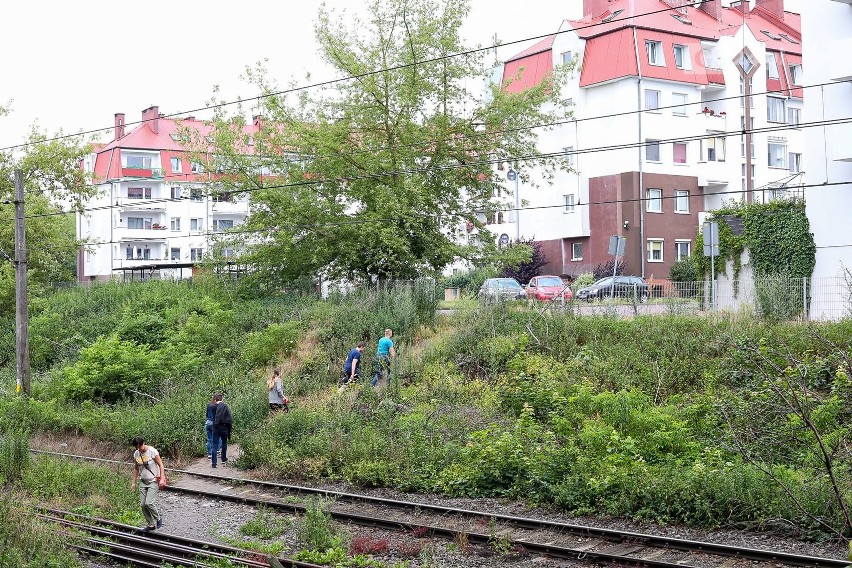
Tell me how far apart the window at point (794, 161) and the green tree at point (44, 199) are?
4121cm

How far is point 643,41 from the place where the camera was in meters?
52.3

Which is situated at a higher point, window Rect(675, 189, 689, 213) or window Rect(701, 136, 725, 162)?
window Rect(701, 136, 725, 162)

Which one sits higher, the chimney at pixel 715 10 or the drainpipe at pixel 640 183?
the chimney at pixel 715 10

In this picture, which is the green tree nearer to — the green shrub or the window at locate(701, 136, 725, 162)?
the green shrub

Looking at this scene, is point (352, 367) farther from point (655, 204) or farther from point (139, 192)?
point (139, 192)

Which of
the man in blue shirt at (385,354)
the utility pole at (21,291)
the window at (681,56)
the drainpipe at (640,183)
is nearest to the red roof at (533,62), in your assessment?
the drainpipe at (640,183)

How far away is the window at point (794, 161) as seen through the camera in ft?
197

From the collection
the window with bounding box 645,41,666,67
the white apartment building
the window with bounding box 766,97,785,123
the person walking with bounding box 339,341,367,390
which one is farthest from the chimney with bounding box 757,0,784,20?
the person walking with bounding box 339,341,367,390

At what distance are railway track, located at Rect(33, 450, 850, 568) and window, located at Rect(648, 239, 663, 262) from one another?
37181mm

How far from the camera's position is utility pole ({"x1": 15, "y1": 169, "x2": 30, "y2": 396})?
93.1 ft

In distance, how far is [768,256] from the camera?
30531 millimetres

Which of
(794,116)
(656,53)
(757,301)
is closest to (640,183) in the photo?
(656,53)

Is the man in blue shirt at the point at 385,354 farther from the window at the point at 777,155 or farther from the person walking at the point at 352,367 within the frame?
the window at the point at 777,155

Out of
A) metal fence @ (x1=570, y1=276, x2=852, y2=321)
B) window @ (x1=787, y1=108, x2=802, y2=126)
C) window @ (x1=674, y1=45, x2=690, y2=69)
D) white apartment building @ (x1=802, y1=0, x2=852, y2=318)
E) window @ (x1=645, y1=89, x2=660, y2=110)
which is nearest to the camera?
metal fence @ (x1=570, y1=276, x2=852, y2=321)
